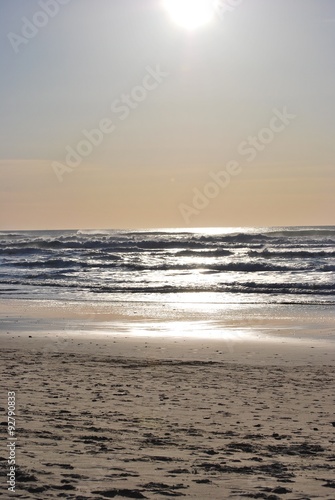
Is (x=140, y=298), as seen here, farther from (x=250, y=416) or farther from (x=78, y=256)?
(x=78, y=256)

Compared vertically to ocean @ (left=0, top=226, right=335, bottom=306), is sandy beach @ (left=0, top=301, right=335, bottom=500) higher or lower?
lower

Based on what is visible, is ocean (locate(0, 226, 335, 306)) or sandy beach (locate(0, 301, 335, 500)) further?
ocean (locate(0, 226, 335, 306))

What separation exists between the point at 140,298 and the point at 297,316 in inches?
288

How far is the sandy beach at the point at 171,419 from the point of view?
16.0 ft

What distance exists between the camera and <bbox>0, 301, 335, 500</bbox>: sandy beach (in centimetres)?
487

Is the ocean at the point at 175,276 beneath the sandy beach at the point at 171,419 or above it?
above

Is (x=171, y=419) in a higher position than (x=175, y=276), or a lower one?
lower

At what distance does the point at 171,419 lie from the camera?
22.5 ft

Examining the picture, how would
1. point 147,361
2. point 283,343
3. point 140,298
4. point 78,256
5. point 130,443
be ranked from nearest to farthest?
1. point 130,443
2. point 147,361
3. point 283,343
4. point 140,298
5. point 78,256

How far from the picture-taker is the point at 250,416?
23.4ft

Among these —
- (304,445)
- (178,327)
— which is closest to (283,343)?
(178,327)

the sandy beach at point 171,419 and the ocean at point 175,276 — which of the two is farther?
the ocean at point 175,276

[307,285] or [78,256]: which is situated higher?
[78,256]

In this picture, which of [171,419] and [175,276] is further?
[175,276]
